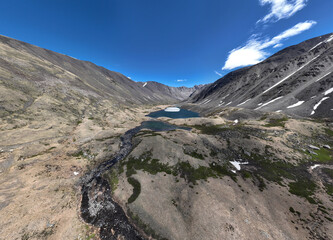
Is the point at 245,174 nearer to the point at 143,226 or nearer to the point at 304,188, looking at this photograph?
the point at 304,188

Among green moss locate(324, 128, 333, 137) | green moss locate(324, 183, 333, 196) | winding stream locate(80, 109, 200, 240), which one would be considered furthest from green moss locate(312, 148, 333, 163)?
winding stream locate(80, 109, 200, 240)

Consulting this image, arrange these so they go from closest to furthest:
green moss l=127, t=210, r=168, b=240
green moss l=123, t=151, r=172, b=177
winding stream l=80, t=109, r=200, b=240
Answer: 1. green moss l=127, t=210, r=168, b=240
2. winding stream l=80, t=109, r=200, b=240
3. green moss l=123, t=151, r=172, b=177

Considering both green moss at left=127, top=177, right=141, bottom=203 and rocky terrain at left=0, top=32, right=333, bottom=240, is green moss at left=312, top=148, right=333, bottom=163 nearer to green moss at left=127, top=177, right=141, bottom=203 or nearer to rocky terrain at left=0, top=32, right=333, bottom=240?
rocky terrain at left=0, top=32, right=333, bottom=240

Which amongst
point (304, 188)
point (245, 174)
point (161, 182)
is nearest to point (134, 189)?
point (161, 182)

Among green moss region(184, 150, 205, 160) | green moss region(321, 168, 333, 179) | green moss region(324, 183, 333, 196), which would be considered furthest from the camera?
green moss region(184, 150, 205, 160)

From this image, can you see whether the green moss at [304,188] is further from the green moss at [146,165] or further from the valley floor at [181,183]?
the green moss at [146,165]
